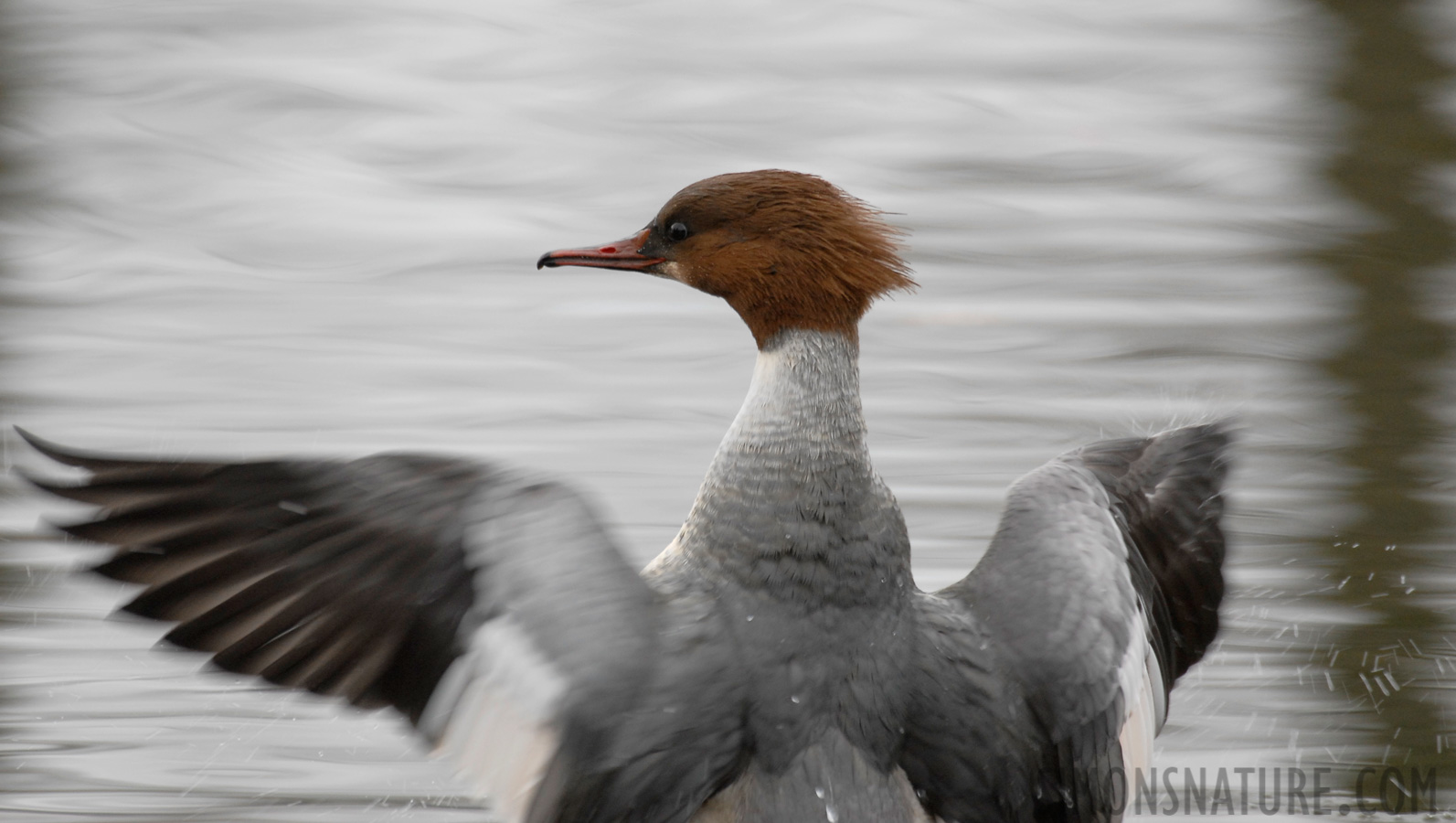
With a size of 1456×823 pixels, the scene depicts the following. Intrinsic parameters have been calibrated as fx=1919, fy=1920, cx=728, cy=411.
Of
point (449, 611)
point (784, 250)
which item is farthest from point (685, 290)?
point (449, 611)

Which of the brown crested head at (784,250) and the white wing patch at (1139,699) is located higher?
the brown crested head at (784,250)

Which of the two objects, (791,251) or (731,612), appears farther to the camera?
(791,251)

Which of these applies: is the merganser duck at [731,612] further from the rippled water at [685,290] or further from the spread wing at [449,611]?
the rippled water at [685,290]

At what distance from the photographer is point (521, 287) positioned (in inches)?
322

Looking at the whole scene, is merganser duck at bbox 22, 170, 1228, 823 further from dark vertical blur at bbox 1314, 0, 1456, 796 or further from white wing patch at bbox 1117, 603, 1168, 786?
dark vertical blur at bbox 1314, 0, 1456, 796

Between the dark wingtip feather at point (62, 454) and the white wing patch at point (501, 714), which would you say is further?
the white wing patch at point (501, 714)

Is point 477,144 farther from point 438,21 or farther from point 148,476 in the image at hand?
point 148,476

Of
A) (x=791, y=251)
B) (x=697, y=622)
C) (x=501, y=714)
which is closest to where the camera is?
(x=501, y=714)

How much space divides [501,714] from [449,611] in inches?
8.2

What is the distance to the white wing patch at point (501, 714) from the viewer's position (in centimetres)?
334

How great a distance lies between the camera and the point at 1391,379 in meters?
7.32

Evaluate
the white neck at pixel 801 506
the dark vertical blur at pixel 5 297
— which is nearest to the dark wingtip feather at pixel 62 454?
the white neck at pixel 801 506

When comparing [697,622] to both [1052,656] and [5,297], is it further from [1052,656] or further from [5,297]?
[5,297]

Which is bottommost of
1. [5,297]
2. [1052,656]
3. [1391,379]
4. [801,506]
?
[1391,379]
